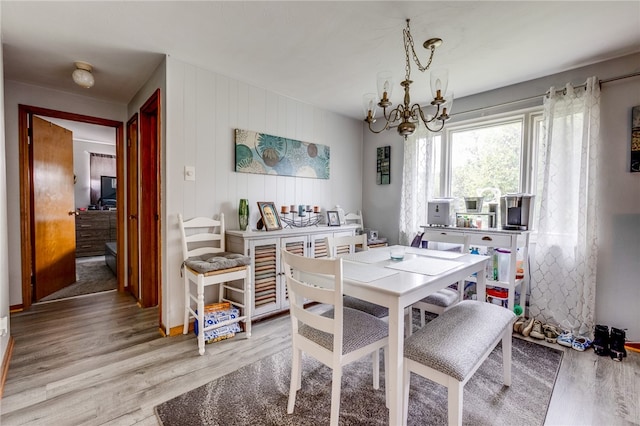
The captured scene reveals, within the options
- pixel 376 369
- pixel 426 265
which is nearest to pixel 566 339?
pixel 426 265

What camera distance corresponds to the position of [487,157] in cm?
318

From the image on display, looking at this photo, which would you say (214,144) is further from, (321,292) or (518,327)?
(518,327)

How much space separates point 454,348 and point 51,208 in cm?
440

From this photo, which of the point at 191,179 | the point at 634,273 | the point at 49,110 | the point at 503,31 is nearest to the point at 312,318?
the point at 191,179

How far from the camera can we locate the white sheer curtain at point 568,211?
2400 mm

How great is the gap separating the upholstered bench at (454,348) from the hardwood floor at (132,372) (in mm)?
588

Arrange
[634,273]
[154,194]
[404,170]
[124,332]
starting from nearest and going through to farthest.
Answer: [634,273] → [124,332] → [154,194] → [404,170]

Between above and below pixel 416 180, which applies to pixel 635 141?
above

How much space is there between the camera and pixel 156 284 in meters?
3.08

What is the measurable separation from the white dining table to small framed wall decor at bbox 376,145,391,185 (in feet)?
6.65

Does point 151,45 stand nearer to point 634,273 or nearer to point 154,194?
point 154,194

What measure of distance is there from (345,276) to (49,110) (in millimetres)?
3682

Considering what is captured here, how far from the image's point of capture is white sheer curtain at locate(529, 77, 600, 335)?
7.88 feet

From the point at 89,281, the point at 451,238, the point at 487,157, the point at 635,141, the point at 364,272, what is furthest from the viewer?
the point at 89,281
